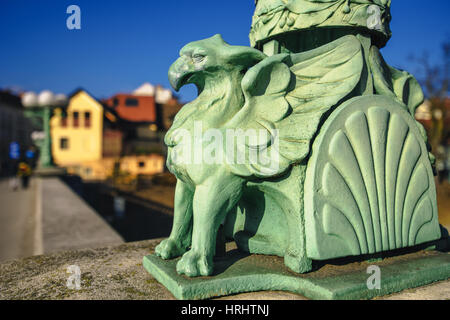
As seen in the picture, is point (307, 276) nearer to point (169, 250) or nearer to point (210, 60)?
point (169, 250)

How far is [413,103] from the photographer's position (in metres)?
2.65

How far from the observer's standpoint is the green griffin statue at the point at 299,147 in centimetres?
197

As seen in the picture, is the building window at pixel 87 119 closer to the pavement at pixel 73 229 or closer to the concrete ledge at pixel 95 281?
the pavement at pixel 73 229

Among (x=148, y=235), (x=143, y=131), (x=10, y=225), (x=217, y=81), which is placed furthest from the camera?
(x=143, y=131)

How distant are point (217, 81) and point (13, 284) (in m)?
1.74

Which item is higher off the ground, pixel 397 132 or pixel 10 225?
pixel 397 132

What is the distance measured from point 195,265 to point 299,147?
851 millimetres

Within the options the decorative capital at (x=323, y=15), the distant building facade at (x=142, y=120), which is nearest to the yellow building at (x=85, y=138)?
the distant building facade at (x=142, y=120)

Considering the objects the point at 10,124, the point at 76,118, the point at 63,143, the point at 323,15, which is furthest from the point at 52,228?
the point at 10,124

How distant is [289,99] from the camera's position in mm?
2080
